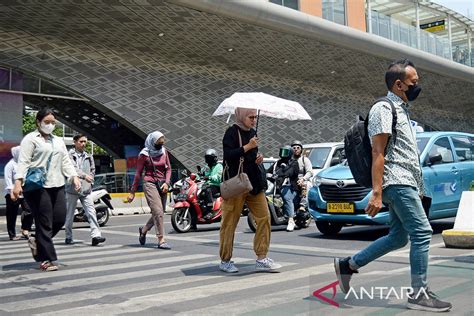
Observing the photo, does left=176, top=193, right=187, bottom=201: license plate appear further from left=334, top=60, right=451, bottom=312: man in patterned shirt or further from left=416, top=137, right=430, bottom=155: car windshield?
left=334, top=60, right=451, bottom=312: man in patterned shirt

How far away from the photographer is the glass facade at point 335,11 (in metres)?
25.3

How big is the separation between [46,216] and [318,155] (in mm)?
8782

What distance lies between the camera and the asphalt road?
3.99 metres

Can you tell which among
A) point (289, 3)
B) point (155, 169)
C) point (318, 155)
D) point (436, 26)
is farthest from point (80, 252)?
point (436, 26)

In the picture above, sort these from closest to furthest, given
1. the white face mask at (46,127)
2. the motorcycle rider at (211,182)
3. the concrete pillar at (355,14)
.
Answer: the white face mask at (46,127), the motorcycle rider at (211,182), the concrete pillar at (355,14)

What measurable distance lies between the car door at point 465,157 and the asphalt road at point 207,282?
4.44 ft

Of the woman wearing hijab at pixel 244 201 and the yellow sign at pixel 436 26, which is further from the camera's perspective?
the yellow sign at pixel 436 26

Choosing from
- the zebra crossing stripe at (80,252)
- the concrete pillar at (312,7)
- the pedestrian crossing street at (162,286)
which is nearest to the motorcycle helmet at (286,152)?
the pedestrian crossing street at (162,286)

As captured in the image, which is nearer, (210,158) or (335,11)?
(210,158)

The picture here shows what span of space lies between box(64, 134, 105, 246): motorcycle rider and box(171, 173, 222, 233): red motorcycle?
77.5 inches

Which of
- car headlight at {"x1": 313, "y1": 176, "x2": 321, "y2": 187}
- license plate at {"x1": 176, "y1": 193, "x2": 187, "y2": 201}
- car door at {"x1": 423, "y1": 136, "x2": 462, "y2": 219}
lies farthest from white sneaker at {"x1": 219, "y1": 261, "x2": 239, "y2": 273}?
license plate at {"x1": 176, "y1": 193, "x2": 187, "y2": 201}

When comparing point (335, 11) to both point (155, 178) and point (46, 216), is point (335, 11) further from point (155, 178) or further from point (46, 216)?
point (46, 216)

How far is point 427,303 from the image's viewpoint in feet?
12.0

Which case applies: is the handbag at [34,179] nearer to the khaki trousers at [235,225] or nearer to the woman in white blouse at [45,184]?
the woman in white blouse at [45,184]
